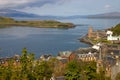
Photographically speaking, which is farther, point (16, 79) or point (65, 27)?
point (65, 27)

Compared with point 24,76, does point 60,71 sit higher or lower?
lower

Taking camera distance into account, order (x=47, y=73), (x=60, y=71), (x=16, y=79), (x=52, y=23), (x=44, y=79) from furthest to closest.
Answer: (x=52, y=23)
(x=60, y=71)
(x=47, y=73)
(x=44, y=79)
(x=16, y=79)

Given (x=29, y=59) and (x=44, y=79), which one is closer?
(x=29, y=59)

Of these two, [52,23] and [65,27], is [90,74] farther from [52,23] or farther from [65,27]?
[52,23]

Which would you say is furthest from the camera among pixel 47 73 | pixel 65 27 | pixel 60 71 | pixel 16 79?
pixel 65 27

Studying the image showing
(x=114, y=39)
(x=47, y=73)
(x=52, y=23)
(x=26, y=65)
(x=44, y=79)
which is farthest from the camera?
(x=52, y=23)

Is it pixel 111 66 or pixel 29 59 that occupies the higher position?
pixel 29 59

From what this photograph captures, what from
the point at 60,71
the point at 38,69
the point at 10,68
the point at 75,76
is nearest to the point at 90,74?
the point at 75,76

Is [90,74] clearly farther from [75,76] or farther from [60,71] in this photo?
[60,71]

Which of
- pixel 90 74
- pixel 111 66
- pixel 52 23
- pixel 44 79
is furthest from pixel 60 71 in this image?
pixel 52 23
